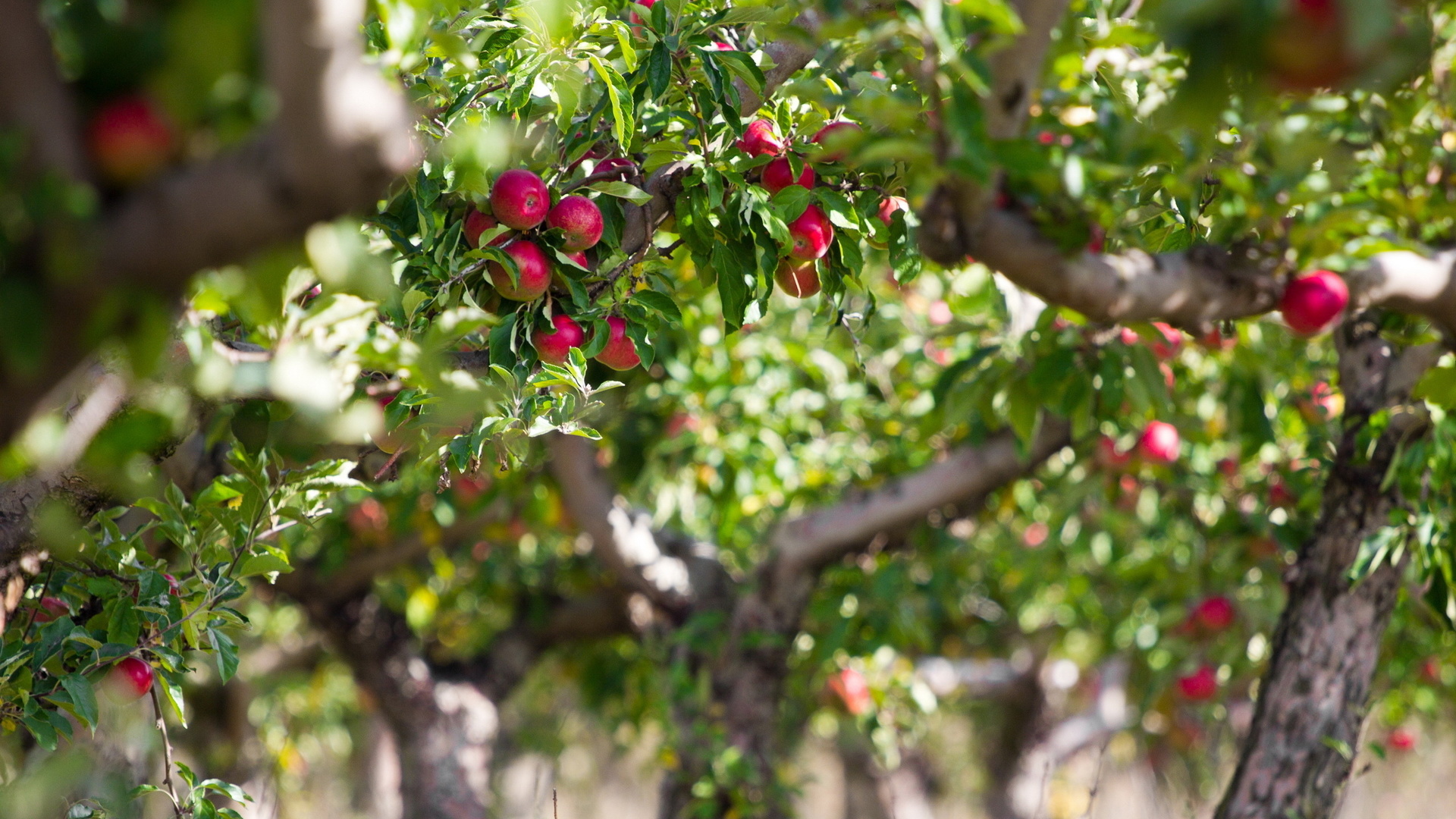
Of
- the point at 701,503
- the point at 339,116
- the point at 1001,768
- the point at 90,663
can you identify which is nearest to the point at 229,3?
the point at 339,116

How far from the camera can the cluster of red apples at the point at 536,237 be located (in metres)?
1.50

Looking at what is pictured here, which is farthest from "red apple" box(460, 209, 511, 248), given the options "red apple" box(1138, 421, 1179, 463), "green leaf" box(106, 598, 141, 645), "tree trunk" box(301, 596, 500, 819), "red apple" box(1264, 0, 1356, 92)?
"tree trunk" box(301, 596, 500, 819)

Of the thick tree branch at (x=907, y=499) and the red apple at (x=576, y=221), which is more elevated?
the red apple at (x=576, y=221)

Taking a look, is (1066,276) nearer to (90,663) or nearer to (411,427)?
(411,427)

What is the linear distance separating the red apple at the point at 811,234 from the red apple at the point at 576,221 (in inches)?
11.2

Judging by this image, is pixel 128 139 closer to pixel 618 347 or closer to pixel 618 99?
pixel 618 99

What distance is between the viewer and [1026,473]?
3.36m

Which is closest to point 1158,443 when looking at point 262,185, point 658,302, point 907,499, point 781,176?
point 907,499

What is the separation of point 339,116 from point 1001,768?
666 cm

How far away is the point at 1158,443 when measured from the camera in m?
3.30

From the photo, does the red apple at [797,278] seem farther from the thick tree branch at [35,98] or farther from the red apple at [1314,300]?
the thick tree branch at [35,98]

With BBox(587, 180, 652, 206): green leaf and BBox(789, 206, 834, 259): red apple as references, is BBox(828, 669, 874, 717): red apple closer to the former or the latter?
BBox(789, 206, 834, 259): red apple

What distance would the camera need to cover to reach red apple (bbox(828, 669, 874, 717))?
3.59m

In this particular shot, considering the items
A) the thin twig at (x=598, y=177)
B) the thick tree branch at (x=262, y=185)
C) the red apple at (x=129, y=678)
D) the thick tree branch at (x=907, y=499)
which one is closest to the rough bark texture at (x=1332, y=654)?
the thick tree branch at (x=907, y=499)
